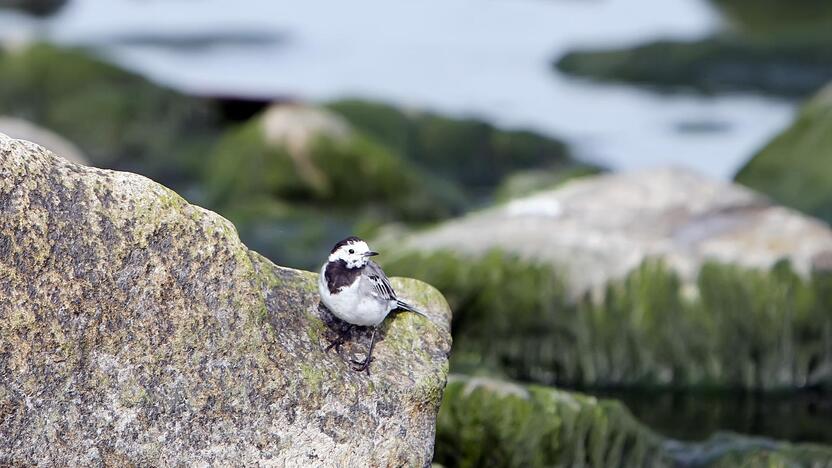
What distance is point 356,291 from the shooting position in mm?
5094

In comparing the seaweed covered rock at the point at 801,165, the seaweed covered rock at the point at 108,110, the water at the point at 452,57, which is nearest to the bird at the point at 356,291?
the seaweed covered rock at the point at 801,165

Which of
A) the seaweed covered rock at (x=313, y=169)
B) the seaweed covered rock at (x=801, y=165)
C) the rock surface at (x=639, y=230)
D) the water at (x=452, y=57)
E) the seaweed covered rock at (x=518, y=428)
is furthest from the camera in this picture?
the water at (x=452, y=57)

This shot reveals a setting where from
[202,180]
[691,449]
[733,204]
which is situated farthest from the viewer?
[202,180]

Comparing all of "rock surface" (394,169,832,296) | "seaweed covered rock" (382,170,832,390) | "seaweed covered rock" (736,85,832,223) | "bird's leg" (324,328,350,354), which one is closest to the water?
"seaweed covered rock" (736,85,832,223)

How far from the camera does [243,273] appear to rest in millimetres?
4973

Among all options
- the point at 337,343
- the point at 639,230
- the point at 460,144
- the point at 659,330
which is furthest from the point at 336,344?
the point at 460,144

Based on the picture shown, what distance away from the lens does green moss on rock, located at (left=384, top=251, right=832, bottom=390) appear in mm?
9062

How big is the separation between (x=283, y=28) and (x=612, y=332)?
13745mm

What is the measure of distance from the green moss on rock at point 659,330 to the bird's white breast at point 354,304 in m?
3.91

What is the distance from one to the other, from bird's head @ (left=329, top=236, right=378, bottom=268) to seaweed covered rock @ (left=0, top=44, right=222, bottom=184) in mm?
9665

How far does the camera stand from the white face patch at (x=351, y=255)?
5.26 meters

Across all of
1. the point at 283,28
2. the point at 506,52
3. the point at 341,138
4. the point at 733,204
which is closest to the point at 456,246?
the point at 733,204

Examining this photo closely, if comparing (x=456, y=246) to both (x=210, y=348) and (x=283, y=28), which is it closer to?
(x=210, y=348)

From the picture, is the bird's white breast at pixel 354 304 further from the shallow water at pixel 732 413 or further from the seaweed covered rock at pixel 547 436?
the shallow water at pixel 732 413
